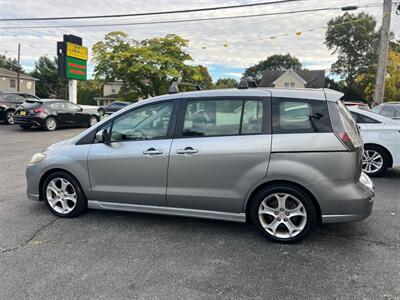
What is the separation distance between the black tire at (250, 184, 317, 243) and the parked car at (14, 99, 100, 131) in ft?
40.8

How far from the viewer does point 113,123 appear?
3.82 meters

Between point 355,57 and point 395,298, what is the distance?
182 ft

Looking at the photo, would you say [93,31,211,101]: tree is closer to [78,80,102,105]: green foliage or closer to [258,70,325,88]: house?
[258,70,325,88]: house

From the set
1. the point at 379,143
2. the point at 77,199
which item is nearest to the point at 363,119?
the point at 379,143

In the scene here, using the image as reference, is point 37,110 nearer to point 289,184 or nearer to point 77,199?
point 77,199

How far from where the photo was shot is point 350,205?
314cm

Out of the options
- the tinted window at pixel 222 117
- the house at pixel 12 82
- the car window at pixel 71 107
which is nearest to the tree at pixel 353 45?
the car window at pixel 71 107

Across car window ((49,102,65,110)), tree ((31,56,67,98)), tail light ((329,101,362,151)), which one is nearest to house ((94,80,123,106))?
tree ((31,56,67,98))

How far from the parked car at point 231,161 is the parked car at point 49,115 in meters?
10.5

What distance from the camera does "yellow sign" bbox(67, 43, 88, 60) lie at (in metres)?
19.5

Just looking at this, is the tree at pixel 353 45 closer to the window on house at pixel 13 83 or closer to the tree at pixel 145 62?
the tree at pixel 145 62

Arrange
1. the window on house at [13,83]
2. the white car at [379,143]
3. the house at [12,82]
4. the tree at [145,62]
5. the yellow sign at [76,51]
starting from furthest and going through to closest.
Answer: the window on house at [13,83] < the house at [12,82] < the tree at [145,62] < the yellow sign at [76,51] < the white car at [379,143]

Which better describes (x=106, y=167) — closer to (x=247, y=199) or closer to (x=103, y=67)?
(x=247, y=199)

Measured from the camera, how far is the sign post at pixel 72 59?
1925 cm
